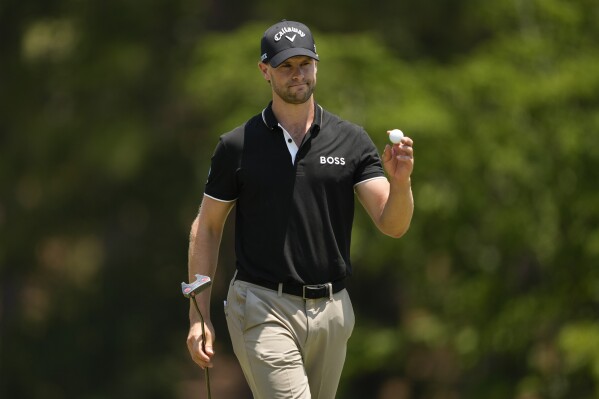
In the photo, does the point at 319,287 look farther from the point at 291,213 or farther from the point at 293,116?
the point at 293,116

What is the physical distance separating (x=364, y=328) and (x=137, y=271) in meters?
6.31

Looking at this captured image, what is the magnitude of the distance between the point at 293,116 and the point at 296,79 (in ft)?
0.55

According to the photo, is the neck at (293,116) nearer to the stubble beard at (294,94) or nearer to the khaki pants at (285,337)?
the stubble beard at (294,94)

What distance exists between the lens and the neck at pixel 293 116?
17.6ft

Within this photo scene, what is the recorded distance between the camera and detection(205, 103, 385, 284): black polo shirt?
5.29 metres

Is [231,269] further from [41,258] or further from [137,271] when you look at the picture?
[41,258]

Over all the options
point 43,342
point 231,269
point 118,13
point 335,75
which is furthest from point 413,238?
point 43,342

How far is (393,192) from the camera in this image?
5.20m

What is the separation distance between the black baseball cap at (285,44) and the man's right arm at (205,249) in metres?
0.61

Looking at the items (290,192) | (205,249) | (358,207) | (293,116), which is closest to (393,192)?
(290,192)

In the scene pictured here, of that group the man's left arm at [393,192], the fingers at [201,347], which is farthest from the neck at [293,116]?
the fingers at [201,347]

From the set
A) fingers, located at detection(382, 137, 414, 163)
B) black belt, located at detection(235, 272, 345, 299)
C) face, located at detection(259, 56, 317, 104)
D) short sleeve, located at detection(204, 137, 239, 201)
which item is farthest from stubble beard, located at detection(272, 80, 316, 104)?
black belt, located at detection(235, 272, 345, 299)

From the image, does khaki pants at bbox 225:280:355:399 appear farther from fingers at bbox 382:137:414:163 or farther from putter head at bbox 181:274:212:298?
fingers at bbox 382:137:414:163

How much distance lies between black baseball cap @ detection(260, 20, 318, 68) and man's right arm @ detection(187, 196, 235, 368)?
2.00 feet
